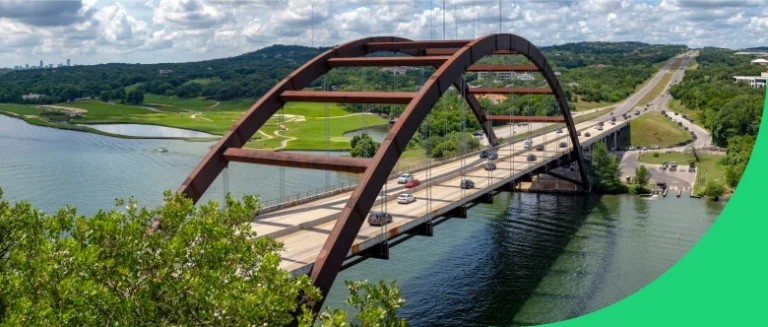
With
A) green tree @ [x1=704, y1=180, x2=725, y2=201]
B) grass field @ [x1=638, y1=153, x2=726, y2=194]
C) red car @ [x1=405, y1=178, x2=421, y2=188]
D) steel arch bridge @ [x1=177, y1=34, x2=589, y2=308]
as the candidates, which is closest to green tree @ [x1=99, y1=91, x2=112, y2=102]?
grass field @ [x1=638, y1=153, x2=726, y2=194]

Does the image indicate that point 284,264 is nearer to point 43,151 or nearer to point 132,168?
point 132,168

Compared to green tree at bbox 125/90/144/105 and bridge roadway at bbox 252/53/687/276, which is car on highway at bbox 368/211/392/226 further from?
green tree at bbox 125/90/144/105

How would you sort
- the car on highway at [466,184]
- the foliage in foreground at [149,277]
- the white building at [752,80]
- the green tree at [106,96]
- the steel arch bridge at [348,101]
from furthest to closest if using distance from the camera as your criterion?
the green tree at [106,96]
the white building at [752,80]
the car on highway at [466,184]
the steel arch bridge at [348,101]
the foliage in foreground at [149,277]

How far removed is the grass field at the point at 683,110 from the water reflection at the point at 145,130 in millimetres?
79220

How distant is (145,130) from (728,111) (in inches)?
3764

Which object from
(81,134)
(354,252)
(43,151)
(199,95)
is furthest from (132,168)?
(199,95)

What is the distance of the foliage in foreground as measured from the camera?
12195 mm

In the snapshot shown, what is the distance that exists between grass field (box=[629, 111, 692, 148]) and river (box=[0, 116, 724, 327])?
1252 inches

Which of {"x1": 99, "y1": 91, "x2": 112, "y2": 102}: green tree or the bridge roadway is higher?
{"x1": 99, "y1": 91, "x2": 112, "y2": 102}: green tree

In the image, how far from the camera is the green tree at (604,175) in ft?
218

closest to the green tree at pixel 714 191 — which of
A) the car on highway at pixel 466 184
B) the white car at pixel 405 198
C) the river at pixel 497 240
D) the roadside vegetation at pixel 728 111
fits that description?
the river at pixel 497 240

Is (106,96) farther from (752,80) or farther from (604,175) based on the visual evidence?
(752,80)

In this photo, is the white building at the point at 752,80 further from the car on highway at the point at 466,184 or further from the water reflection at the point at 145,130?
the car on highway at the point at 466,184

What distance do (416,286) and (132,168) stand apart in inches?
2038
